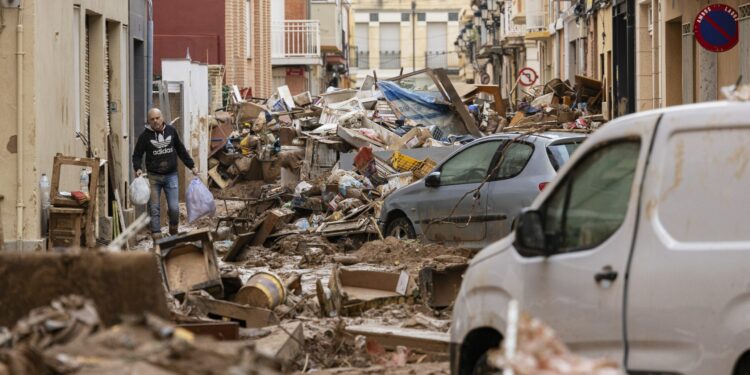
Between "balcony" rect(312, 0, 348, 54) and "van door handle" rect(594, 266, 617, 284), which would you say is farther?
"balcony" rect(312, 0, 348, 54)

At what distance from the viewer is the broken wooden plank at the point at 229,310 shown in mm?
10727

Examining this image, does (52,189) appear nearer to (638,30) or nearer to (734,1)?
(734,1)

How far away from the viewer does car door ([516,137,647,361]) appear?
629cm

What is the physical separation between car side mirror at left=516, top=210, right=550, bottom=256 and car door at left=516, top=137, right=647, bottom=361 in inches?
1.6

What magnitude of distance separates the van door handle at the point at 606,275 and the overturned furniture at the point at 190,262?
5.91 metres

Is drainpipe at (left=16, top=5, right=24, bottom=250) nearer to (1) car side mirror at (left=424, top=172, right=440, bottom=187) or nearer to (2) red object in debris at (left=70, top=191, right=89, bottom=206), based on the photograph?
(2) red object in debris at (left=70, top=191, right=89, bottom=206)

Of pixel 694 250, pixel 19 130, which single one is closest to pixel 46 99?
pixel 19 130

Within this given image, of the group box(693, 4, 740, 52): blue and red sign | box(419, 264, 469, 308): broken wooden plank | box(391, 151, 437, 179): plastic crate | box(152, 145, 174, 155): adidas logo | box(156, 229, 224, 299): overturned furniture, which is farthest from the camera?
box(391, 151, 437, 179): plastic crate

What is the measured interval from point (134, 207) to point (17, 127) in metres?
7.01

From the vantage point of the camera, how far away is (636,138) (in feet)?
21.0

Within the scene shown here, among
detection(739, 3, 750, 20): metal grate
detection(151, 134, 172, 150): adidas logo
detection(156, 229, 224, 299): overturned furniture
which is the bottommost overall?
detection(156, 229, 224, 299): overturned furniture

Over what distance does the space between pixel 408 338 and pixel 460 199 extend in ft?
19.8

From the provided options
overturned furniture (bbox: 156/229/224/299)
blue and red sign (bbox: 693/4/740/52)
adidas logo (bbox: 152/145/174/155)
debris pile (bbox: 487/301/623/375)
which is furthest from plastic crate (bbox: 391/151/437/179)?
debris pile (bbox: 487/301/623/375)

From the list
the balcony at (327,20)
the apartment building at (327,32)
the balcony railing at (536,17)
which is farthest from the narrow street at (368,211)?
the apartment building at (327,32)
